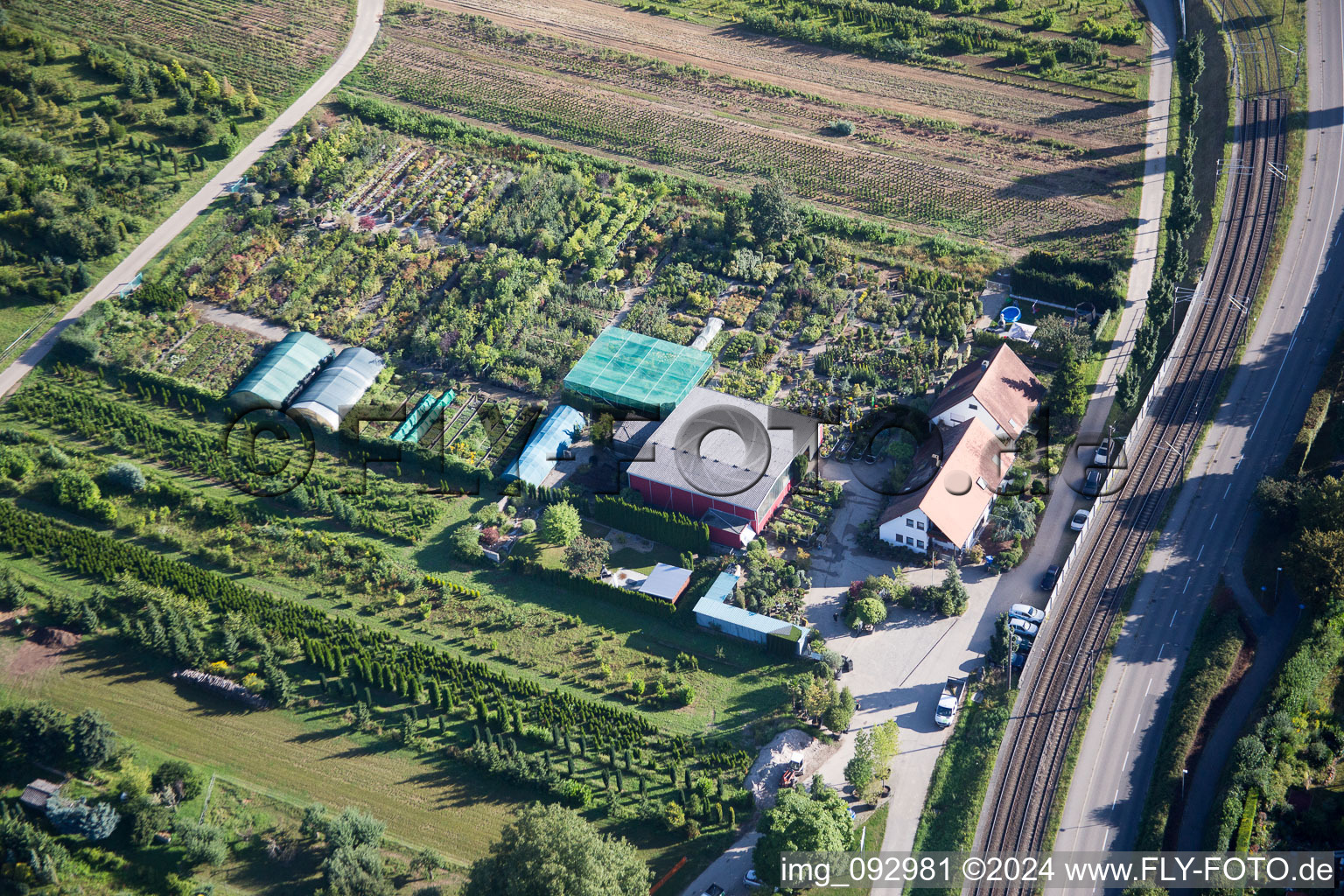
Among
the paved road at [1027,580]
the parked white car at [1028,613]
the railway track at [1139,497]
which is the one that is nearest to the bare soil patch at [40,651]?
the paved road at [1027,580]

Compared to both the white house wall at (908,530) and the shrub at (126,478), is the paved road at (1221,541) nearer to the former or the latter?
the white house wall at (908,530)

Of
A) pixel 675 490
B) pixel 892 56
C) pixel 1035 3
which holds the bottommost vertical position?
pixel 675 490

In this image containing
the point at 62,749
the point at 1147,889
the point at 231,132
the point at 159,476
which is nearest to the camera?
the point at 1147,889

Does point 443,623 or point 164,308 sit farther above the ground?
point 164,308

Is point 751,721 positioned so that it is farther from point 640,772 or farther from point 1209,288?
point 1209,288

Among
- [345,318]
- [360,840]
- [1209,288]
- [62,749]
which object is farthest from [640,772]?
[1209,288]

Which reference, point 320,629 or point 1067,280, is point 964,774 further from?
point 1067,280

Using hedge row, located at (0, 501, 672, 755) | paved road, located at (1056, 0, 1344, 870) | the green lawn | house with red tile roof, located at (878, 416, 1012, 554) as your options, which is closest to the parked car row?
house with red tile roof, located at (878, 416, 1012, 554)
